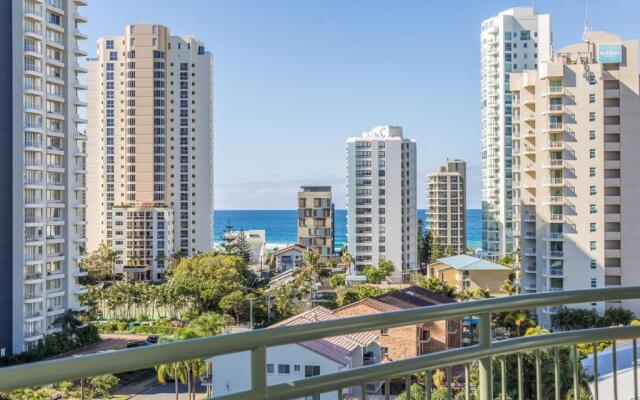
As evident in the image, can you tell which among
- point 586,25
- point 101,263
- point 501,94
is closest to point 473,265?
point 586,25

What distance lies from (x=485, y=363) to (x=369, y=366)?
31 cm

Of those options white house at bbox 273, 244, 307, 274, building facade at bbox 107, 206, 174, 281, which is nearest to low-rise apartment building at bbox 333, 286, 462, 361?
white house at bbox 273, 244, 307, 274

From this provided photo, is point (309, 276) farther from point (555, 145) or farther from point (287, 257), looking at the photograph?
point (287, 257)

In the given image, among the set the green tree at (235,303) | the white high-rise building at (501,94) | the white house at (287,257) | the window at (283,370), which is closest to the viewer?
the window at (283,370)

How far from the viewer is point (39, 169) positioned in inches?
707

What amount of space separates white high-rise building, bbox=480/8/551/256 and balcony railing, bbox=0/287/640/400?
105 ft

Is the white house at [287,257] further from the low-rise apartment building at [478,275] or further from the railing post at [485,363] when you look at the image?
the railing post at [485,363]

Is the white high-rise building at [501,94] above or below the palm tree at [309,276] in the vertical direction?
above

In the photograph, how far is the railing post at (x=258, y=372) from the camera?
1085 millimetres

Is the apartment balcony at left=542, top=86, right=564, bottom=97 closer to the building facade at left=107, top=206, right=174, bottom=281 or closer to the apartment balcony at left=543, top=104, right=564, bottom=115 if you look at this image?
the apartment balcony at left=543, top=104, right=564, bottom=115

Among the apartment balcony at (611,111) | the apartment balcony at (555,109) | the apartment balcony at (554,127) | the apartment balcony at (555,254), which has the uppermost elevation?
the apartment balcony at (555,109)

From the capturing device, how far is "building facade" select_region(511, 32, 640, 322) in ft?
59.7

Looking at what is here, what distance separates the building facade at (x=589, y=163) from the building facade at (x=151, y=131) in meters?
21.9

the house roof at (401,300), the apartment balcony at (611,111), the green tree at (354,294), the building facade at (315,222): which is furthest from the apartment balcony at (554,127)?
the building facade at (315,222)
